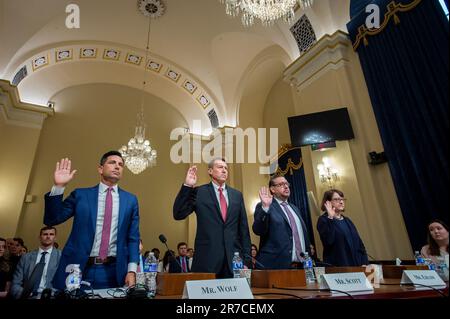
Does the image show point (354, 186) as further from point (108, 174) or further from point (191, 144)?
point (191, 144)

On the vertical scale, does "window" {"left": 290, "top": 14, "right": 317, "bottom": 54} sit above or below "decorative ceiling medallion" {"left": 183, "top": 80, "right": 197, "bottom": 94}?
below

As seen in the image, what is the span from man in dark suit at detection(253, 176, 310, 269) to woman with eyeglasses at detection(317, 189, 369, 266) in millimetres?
192

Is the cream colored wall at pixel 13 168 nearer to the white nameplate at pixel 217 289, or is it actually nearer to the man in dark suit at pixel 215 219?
the man in dark suit at pixel 215 219

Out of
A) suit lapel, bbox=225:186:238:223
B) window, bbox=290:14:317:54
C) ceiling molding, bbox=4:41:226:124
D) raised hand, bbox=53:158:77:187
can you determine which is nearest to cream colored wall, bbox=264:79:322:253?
ceiling molding, bbox=4:41:226:124

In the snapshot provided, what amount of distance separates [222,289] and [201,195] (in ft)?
3.86

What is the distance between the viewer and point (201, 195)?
2029 mm

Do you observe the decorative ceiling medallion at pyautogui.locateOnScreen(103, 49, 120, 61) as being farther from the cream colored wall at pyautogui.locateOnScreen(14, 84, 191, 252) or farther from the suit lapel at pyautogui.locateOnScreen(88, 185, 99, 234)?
the suit lapel at pyautogui.locateOnScreen(88, 185, 99, 234)

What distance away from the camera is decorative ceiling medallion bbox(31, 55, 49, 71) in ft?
21.3

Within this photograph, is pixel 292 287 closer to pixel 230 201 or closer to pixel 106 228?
pixel 230 201

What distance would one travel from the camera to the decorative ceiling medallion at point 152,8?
6.12 m

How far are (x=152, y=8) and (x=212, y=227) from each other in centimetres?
605

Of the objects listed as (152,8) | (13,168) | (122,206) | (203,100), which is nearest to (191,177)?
(122,206)

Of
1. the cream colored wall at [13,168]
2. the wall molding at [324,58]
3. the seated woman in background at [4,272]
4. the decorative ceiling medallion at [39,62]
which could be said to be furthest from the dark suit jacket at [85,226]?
the decorative ceiling medallion at [39,62]
